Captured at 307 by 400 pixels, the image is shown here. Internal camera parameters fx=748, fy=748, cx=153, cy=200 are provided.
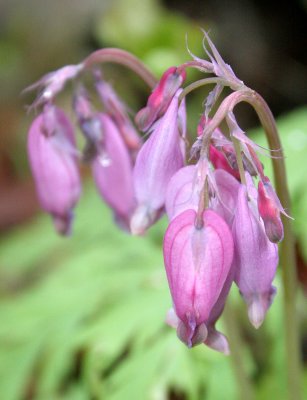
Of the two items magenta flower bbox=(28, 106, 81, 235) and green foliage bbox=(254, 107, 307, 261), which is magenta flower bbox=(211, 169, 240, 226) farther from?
green foliage bbox=(254, 107, 307, 261)

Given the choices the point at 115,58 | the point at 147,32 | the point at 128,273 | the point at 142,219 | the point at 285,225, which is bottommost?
the point at 128,273

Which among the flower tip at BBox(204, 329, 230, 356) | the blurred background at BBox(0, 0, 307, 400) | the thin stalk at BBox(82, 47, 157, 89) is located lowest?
the blurred background at BBox(0, 0, 307, 400)

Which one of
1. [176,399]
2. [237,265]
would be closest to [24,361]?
[176,399]

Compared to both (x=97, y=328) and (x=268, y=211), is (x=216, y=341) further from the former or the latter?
(x=97, y=328)

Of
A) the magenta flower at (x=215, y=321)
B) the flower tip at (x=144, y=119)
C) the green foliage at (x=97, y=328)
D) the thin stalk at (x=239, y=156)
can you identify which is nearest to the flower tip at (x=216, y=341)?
the magenta flower at (x=215, y=321)

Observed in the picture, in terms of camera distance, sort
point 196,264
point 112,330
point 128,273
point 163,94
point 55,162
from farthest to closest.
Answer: point 128,273, point 112,330, point 55,162, point 163,94, point 196,264

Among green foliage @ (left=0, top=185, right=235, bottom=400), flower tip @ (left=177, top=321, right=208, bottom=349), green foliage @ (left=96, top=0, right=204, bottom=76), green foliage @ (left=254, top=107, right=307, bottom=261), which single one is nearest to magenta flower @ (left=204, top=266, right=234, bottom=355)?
flower tip @ (left=177, top=321, right=208, bottom=349)

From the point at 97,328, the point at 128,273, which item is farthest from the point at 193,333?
the point at 128,273
